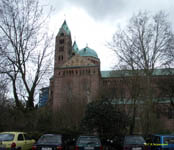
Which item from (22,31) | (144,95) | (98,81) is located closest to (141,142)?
(144,95)

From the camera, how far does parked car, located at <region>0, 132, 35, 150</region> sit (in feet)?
33.2

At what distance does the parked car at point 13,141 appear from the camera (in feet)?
33.2

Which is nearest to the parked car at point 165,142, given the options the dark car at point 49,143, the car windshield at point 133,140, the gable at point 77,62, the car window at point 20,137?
the car windshield at point 133,140

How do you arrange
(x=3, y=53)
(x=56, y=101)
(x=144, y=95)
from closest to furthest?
(x=3, y=53)
(x=144, y=95)
(x=56, y=101)

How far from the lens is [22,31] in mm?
16047

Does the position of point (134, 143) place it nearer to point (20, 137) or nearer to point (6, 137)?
point (20, 137)

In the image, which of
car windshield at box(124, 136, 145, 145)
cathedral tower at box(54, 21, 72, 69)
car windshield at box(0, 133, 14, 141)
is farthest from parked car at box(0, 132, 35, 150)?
cathedral tower at box(54, 21, 72, 69)

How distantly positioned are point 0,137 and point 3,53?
6.58 metres

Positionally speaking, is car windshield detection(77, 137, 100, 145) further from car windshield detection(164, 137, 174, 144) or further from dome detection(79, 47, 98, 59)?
dome detection(79, 47, 98, 59)

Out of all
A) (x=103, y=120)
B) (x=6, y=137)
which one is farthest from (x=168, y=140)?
(x=6, y=137)

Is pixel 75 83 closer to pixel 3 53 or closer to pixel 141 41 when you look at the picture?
pixel 141 41

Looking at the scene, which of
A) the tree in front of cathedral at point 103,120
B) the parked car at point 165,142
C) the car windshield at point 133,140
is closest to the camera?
the car windshield at point 133,140

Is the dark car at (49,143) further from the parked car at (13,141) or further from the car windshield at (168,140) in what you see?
the car windshield at (168,140)

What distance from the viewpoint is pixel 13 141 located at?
10625 mm
